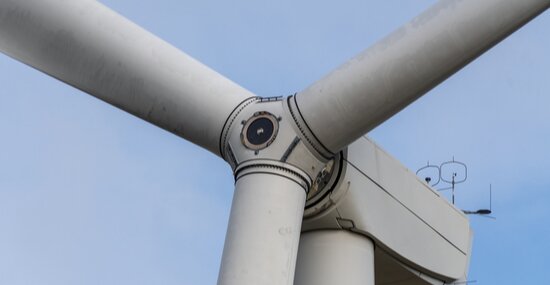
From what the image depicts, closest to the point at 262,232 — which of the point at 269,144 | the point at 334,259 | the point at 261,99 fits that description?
the point at 269,144

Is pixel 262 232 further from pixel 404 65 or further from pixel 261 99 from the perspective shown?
pixel 404 65

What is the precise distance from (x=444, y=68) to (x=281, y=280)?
75.6 inches

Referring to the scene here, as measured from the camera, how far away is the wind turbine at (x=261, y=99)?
643cm

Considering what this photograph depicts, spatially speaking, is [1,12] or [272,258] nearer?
[272,258]

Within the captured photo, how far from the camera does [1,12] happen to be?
7426 millimetres

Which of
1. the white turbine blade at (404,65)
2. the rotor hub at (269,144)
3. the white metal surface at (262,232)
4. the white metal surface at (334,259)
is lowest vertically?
the white metal surface at (262,232)

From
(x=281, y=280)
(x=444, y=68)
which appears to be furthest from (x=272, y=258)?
(x=444, y=68)

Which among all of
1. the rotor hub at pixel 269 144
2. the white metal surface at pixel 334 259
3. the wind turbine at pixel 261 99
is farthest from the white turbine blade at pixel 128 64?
the white metal surface at pixel 334 259

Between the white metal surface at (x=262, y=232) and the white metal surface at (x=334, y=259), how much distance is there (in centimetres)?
111

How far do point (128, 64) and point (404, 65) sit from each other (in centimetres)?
230

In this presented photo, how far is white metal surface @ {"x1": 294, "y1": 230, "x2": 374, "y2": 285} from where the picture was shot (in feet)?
25.3

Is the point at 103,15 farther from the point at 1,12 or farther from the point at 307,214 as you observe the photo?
the point at 307,214

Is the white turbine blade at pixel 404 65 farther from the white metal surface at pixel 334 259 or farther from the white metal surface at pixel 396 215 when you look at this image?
the white metal surface at pixel 334 259

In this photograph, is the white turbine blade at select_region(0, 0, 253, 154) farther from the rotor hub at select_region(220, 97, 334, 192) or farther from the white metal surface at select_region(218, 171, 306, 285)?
the white metal surface at select_region(218, 171, 306, 285)
